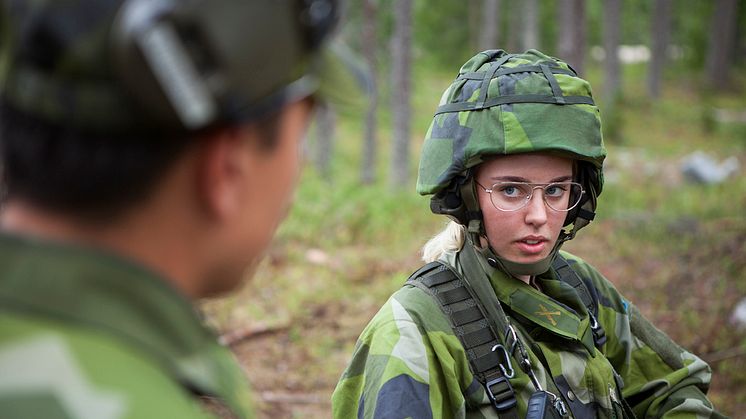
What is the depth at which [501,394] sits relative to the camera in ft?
9.49

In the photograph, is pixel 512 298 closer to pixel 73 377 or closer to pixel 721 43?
pixel 73 377

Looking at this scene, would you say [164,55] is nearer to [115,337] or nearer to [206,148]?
[206,148]

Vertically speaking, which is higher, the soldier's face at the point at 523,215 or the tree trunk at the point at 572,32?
the soldier's face at the point at 523,215

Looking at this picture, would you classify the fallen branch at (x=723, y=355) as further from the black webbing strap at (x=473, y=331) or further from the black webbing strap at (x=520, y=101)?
the black webbing strap at (x=473, y=331)

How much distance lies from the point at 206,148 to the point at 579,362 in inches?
93.1

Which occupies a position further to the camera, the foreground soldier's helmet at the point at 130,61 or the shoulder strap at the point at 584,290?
the shoulder strap at the point at 584,290

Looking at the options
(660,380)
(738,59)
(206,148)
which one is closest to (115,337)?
(206,148)

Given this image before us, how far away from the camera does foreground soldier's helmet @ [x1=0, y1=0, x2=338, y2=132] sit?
45.2 inches

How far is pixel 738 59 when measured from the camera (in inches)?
1601

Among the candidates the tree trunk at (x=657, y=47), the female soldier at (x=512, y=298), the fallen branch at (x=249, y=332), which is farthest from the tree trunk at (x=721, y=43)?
the female soldier at (x=512, y=298)

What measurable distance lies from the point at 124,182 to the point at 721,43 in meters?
37.1

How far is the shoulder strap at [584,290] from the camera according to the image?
11.1 ft

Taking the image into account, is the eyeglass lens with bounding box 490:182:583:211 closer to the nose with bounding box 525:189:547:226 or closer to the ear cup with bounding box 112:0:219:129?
the nose with bounding box 525:189:547:226

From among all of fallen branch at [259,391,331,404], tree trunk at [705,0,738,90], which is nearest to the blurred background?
fallen branch at [259,391,331,404]
